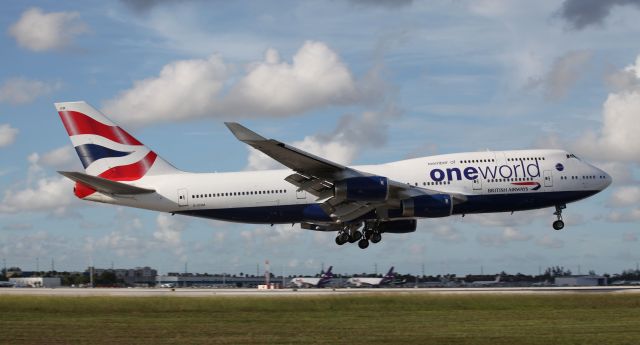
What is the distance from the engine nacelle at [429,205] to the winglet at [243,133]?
37.8 ft

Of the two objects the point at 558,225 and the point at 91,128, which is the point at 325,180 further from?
the point at 91,128

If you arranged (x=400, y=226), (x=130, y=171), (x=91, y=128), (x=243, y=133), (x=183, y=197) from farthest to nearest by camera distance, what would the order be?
(x=400, y=226), (x=91, y=128), (x=130, y=171), (x=183, y=197), (x=243, y=133)

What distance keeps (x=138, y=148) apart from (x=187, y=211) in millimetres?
5556

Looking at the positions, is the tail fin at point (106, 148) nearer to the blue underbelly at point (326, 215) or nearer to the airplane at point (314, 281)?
the blue underbelly at point (326, 215)

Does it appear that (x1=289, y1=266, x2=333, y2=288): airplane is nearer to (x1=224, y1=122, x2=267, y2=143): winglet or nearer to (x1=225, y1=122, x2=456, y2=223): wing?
(x1=225, y1=122, x2=456, y2=223): wing

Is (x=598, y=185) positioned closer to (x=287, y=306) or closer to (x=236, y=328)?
(x=287, y=306)

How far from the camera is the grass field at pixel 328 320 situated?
2597 cm

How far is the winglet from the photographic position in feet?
133

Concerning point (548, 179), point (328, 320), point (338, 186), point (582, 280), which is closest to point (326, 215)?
point (338, 186)

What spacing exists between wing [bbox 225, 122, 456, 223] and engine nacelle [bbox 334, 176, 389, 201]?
1.35ft

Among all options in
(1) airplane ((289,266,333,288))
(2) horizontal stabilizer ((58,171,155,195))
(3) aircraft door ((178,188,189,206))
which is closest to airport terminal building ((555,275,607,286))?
(1) airplane ((289,266,333,288))

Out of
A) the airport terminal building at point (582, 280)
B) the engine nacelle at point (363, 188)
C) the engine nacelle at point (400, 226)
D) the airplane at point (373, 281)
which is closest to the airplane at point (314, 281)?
the airplane at point (373, 281)

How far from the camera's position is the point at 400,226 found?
55.8 metres

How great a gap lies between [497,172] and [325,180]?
10.3m
